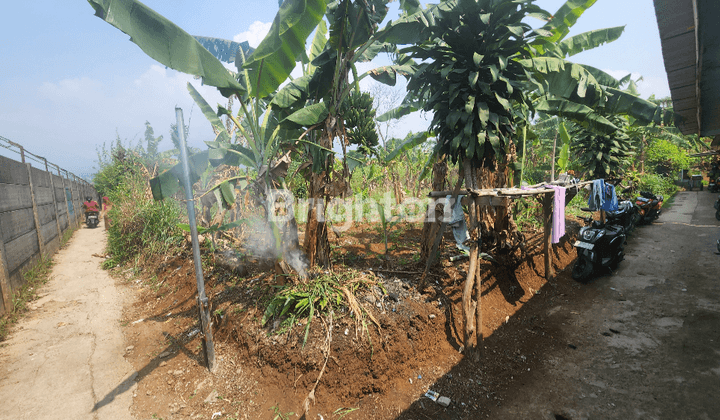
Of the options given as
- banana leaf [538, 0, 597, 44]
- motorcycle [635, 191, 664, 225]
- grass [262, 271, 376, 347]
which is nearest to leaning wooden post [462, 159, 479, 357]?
grass [262, 271, 376, 347]

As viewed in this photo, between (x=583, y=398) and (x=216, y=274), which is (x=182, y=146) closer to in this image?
(x=216, y=274)

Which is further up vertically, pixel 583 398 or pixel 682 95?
pixel 682 95

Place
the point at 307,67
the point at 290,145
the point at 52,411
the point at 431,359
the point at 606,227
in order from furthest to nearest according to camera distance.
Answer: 1. the point at 606,227
2. the point at 307,67
3. the point at 290,145
4. the point at 431,359
5. the point at 52,411

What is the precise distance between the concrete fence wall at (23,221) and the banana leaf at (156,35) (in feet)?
15.3

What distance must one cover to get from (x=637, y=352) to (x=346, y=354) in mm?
3759

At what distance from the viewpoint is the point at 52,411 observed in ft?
9.63

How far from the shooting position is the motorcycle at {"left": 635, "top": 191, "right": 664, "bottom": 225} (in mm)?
9695

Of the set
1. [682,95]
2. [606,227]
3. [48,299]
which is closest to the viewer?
[682,95]

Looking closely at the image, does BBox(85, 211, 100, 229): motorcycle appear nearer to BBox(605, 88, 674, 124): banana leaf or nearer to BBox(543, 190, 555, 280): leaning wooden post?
BBox(543, 190, 555, 280): leaning wooden post

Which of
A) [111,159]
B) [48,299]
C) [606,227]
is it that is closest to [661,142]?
[606,227]

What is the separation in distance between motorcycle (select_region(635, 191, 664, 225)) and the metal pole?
12530mm

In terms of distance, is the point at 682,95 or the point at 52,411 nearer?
the point at 682,95

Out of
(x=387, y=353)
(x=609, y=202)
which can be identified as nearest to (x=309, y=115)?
(x=387, y=353)

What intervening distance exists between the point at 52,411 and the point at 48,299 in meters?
3.67
